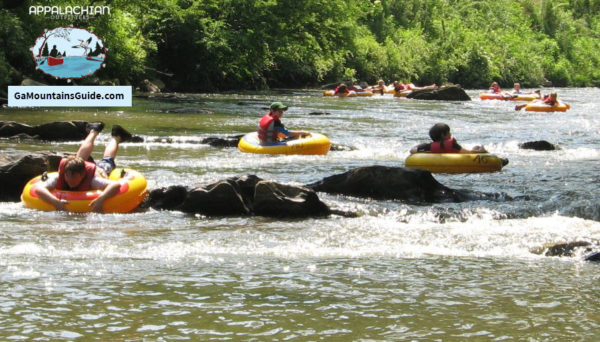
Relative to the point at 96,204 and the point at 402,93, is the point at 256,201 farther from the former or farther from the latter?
the point at 402,93

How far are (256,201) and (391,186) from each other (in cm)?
173

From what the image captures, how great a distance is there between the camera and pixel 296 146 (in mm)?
12734

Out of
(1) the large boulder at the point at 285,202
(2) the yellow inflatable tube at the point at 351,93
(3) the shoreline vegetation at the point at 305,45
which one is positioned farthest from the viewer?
(2) the yellow inflatable tube at the point at 351,93

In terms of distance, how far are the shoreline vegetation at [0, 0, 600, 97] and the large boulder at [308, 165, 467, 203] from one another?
14772 millimetres

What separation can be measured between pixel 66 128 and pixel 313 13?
20903 millimetres

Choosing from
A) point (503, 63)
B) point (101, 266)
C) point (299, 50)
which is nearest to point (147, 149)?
point (101, 266)

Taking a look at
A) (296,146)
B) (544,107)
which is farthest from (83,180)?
(544,107)

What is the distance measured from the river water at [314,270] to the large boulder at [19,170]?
0.51 metres

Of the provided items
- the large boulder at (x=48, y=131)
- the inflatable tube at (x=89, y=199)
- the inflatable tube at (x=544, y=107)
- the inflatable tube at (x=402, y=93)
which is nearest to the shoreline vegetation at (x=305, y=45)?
the inflatable tube at (x=402, y=93)

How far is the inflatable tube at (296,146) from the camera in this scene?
12672 millimetres

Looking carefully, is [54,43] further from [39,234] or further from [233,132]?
[39,234]

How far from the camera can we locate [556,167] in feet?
37.4

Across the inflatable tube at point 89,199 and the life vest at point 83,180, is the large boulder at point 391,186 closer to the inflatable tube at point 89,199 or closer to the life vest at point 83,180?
the inflatable tube at point 89,199

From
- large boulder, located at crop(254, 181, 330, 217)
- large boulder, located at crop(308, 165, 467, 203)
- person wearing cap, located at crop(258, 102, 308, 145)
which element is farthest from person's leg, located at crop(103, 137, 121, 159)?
person wearing cap, located at crop(258, 102, 308, 145)
